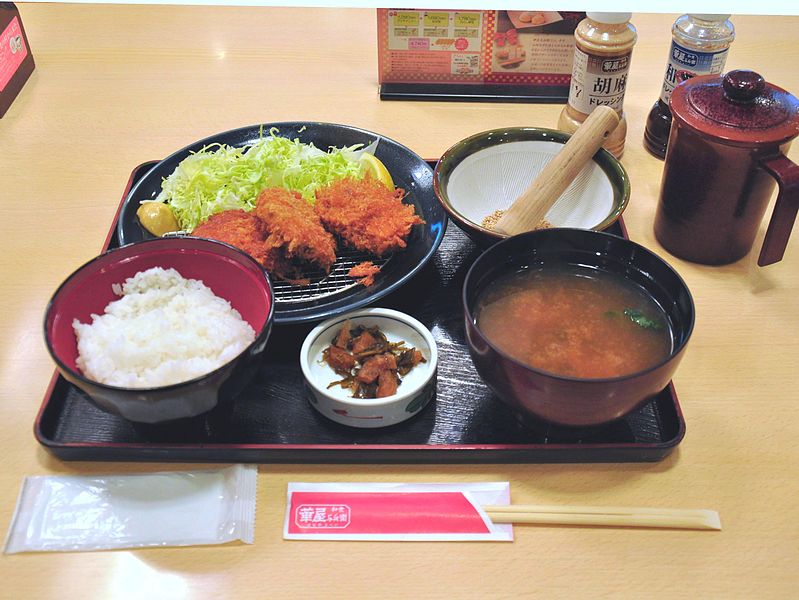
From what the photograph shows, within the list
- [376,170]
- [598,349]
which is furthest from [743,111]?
[376,170]

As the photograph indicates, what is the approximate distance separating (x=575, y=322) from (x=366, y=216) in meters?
0.53

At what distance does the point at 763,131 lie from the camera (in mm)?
Result: 1474

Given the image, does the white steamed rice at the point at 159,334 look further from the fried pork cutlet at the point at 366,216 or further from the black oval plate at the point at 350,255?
the fried pork cutlet at the point at 366,216

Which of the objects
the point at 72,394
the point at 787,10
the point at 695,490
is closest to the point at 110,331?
the point at 72,394

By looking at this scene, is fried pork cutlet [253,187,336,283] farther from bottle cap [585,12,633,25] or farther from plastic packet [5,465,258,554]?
bottle cap [585,12,633,25]

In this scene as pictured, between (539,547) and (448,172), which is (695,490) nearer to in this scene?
(539,547)

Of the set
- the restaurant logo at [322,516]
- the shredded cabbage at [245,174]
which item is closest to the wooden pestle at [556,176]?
the shredded cabbage at [245,174]

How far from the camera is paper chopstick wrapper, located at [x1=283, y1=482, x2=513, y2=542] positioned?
1199 mm

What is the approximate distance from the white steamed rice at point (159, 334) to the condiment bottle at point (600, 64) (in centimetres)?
110

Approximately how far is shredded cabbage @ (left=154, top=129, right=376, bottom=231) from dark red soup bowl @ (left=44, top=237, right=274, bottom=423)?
1.10ft

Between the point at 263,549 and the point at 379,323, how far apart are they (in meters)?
0.47

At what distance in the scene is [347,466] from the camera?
1.30 metres

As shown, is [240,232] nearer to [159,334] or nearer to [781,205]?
[159,334]

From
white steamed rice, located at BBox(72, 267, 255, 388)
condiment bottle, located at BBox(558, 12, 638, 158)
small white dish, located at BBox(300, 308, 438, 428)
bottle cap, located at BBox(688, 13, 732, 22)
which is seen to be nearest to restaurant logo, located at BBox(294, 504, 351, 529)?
small white dish, located at BBox(300, 308, 438, 428)
